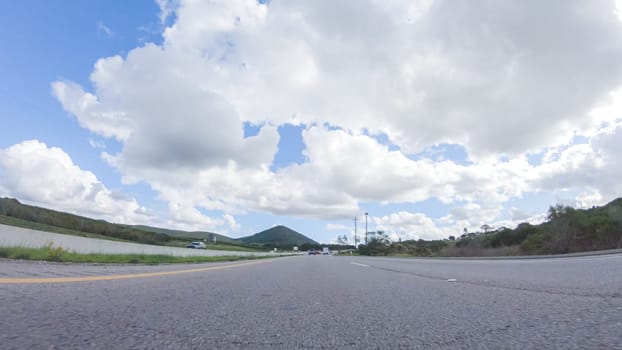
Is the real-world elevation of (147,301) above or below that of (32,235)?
below

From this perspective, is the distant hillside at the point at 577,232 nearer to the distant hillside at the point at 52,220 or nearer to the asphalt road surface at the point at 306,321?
the asphalt road surface at the point at 306,321

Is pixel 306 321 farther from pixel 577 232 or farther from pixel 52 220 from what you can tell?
pixel 52 220

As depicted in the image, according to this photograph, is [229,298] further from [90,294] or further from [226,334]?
[226,334]

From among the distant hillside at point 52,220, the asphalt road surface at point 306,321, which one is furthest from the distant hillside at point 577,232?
the distant hillside at point 52,220

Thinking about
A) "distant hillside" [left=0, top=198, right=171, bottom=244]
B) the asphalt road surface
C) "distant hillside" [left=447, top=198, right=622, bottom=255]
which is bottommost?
the asphalt road surface

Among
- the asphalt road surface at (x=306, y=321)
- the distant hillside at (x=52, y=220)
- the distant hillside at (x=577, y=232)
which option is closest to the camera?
the asphalt road surface at (x=306, y=321)

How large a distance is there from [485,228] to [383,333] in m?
76.0

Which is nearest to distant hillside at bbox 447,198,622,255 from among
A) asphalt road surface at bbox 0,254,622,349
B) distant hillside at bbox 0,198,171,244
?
asphalt road surface at bbox 0,254,622,349

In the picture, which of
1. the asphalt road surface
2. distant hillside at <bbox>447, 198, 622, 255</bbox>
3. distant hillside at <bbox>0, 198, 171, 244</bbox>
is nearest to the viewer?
the asphalt road surface

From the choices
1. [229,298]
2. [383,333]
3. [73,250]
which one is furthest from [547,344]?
[73,250]

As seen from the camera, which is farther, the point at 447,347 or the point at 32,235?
the point at 32,235

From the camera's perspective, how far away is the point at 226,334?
6.32ft

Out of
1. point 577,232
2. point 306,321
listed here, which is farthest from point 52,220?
point 577,232

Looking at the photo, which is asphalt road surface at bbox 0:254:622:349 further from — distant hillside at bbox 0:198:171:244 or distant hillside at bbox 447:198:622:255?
distant hillside at bbox 0:198:171:244
